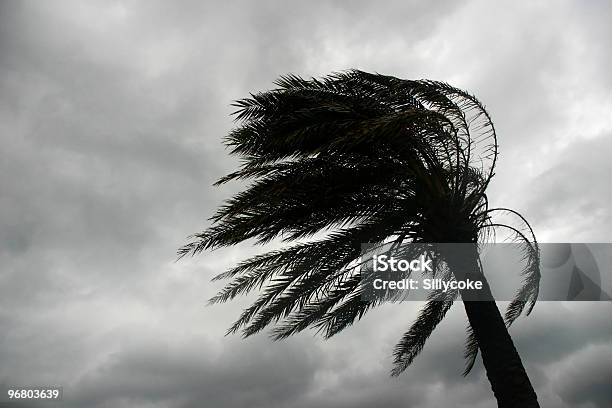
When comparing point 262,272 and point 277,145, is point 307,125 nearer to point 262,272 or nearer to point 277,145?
point 277,145

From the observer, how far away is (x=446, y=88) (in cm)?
698

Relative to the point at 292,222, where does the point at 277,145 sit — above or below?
above

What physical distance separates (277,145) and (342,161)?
1.10m

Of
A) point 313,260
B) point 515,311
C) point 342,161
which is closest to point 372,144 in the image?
point 342,161

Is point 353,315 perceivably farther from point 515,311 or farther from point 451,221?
point 515,311

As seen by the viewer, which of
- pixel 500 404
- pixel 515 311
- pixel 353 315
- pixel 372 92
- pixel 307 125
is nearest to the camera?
pixel 500 404

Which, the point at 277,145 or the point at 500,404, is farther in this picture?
the point at 277,145

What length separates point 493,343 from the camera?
6461 mm

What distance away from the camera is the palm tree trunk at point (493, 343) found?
20.2 feet

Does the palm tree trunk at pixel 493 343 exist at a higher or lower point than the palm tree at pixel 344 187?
lower

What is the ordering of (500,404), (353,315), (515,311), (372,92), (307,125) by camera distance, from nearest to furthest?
(500,404)
(307,125)
(372,92)
(353,315)
(515,311)


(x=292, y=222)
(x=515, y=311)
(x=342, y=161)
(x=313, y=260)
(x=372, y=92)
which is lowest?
(x=515, y=311)

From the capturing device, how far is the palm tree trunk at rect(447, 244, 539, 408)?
20.2 feet

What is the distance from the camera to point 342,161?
7219 mm
